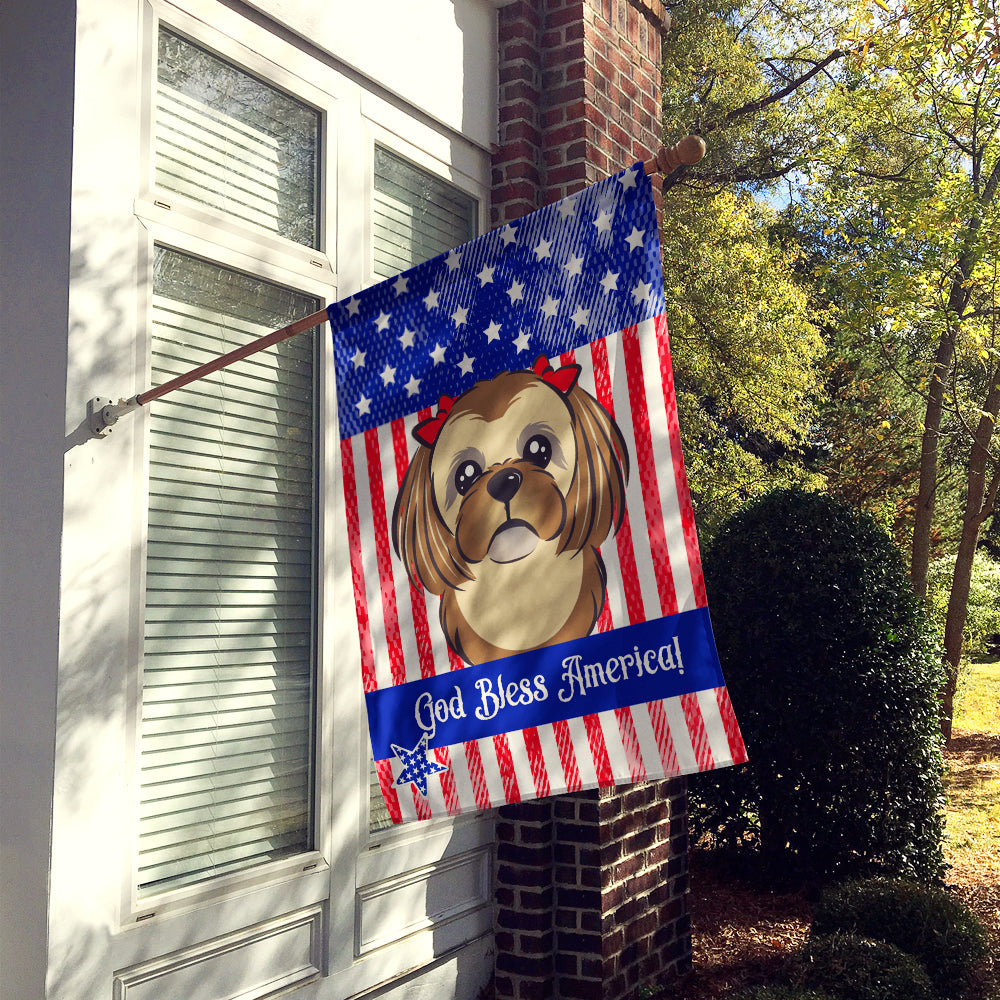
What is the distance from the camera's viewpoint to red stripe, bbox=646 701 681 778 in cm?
229

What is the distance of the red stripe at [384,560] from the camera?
2.59m

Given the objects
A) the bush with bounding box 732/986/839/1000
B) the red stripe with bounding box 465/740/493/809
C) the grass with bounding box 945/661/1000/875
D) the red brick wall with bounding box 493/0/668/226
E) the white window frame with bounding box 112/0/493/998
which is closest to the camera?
the red stripe with bounding box 465/740/493/809

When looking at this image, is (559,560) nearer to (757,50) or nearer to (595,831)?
(595,831)

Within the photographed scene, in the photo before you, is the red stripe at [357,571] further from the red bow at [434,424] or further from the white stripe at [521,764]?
the white stripe at [521,764]

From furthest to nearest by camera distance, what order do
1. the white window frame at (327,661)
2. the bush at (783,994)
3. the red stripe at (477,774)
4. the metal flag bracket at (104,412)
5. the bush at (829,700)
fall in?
the bush at (829,700)
the bush at (783,994)
the white window frame at (327,661)
the metal flag bracket at (104,412)
the red stripe at (477,774)

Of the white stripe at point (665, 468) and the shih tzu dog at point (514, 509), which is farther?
the shih tzu dog at point (514, 509)

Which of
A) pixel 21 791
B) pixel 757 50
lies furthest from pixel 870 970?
pixel 757 50

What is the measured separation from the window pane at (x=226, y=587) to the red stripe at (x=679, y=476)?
5.33 ft

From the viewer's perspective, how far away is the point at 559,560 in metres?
2.43

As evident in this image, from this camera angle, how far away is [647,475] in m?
2.38

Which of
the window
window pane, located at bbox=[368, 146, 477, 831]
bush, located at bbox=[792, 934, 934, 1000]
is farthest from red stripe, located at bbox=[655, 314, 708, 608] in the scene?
bush, located at bbox=[792, 934, 934, 1000]

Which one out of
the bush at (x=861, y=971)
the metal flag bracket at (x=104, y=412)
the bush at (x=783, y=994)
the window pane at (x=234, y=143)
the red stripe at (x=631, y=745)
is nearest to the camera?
the red stripe at (x=631, y=745)

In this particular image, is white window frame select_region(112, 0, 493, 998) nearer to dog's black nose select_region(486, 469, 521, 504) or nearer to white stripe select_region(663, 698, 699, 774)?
dog's black nose select_region(486, 469, 521, 504)

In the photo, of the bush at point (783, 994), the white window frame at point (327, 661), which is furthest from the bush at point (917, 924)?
the white window frame at point (327, 661)
